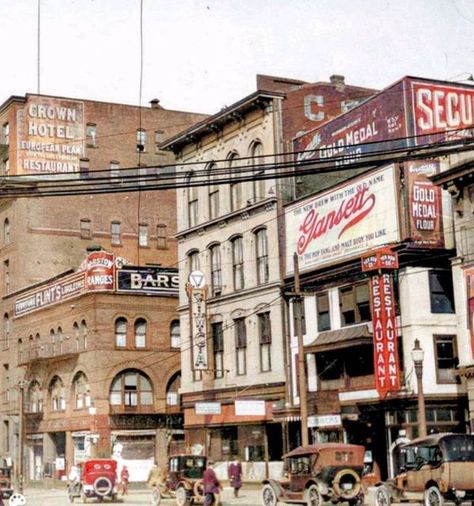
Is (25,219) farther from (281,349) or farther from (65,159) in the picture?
(281,349)

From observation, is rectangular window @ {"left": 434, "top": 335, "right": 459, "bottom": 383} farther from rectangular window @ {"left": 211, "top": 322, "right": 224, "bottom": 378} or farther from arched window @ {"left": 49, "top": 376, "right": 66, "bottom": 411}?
arched window @ {"left": 49, "top": 376, "right": 66, "bottom": 411}

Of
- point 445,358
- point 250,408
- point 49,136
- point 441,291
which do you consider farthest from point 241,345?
point 49,136

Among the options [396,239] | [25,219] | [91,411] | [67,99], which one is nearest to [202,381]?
[91,411]

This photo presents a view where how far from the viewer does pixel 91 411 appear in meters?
62.2

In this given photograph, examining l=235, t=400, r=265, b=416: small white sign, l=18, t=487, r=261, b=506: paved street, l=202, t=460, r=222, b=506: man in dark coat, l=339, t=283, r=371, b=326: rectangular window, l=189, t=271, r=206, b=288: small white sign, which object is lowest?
l=18, t=487, r=261, b=506: paved street

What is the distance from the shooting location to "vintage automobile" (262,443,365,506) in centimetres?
3027

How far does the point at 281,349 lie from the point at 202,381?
762cm

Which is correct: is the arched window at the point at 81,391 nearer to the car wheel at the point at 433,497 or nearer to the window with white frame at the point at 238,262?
the window with white frame at the point at 238,262

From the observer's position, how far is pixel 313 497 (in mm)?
30453

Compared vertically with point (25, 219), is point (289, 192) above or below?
below

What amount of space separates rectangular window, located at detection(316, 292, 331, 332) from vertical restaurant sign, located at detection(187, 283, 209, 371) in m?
9.11

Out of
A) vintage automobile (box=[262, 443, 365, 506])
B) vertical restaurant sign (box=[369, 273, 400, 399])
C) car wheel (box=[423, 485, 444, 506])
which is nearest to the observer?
car wheel (box=[423, 485, 444, 506])

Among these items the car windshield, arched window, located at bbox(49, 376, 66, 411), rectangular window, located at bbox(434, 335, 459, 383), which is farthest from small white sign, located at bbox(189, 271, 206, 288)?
the car windshield

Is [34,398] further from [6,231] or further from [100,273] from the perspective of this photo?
[6,231]
